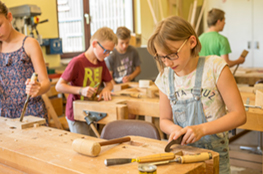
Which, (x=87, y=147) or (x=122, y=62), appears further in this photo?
(x=122, y=62)

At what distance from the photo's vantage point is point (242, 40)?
716 cm

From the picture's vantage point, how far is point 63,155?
1.42 metres

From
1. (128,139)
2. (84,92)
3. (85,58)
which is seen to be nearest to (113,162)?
(128,139)

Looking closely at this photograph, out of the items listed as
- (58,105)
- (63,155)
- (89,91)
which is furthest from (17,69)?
(58,105)

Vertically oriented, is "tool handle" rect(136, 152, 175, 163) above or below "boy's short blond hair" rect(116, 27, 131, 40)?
below

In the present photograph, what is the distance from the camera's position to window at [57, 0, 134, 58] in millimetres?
6055

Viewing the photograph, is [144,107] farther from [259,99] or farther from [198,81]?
[198,81]

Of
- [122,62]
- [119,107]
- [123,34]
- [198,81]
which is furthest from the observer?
[122,62]

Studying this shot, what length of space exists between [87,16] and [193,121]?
522 cm

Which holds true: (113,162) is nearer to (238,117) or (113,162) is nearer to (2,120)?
(238,117)

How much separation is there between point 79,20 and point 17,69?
4393 millimetres

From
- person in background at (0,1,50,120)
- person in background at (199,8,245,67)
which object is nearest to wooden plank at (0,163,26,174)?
person in background at (0,1,50,120)

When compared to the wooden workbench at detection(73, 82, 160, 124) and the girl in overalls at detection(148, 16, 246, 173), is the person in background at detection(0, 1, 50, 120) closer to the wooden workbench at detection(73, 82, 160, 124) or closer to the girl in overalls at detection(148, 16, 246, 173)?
the wooden workbench at detection(73, 82, 160, 124)

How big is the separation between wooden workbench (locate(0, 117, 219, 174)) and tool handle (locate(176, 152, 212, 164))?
0.02 metres
